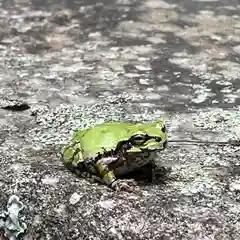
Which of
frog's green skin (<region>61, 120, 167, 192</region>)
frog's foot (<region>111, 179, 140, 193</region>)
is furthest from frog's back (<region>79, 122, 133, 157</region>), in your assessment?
frog's foot (<region>111, 179, 140, 193</region>)

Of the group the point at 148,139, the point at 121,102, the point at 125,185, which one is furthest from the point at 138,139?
the point at 121,102

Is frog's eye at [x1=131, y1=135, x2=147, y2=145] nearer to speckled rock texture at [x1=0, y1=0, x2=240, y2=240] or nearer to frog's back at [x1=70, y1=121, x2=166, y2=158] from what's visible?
frog's back at [x1=70, y1=121, x2=166, y2=158]

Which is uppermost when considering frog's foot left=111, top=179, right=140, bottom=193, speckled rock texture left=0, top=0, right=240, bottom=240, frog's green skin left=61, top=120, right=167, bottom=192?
frog's green skin left=61, top=120, right=167, bottom=192

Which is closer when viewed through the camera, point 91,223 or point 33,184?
point 91,223

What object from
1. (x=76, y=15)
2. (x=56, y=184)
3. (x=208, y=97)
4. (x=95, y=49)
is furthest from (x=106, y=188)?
(x=76, y=15)

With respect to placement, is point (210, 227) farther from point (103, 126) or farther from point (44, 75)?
point (44, 75)

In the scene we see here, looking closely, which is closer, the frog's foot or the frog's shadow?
the frog's foot
